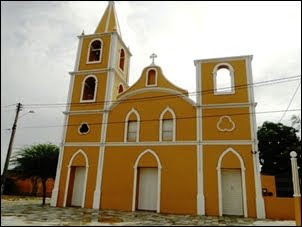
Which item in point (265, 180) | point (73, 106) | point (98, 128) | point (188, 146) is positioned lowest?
point (265, 180)

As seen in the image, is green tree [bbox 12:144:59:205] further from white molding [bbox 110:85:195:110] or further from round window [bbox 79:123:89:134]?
white molding [bbox 110:85:195:110]

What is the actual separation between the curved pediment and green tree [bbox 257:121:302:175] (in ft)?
56.4

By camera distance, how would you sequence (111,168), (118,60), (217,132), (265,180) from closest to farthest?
(217,132)
(111,168)
(265,180)
(118,60)

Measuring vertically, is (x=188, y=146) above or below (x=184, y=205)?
above

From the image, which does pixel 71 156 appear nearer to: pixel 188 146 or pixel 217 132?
pixel 188 146

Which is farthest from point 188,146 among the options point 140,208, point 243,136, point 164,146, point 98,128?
point 98,128

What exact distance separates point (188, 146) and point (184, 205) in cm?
303

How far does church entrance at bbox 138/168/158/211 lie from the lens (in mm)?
14672

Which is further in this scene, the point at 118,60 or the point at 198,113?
the point at 118,60

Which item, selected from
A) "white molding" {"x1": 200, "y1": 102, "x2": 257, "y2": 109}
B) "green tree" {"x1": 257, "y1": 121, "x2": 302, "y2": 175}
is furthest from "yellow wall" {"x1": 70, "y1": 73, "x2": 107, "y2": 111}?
"green tree" {"x1": 257, "y1": 121, "x2": 302, "y2": 175}

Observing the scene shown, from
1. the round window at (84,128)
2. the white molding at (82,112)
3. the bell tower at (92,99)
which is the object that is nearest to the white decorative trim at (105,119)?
the bell tower at (92,99)

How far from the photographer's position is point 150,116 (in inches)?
623

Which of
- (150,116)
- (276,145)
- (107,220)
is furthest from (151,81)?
(276,145)

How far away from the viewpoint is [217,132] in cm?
1447
